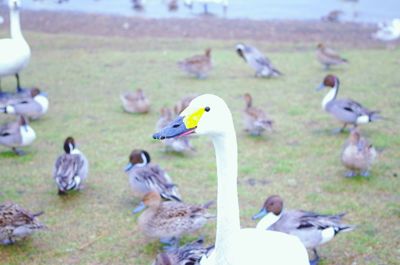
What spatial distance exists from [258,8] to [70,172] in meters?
16.9

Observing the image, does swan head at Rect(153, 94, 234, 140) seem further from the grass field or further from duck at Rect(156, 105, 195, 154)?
duck at Rect(156, 105, 195, 154)

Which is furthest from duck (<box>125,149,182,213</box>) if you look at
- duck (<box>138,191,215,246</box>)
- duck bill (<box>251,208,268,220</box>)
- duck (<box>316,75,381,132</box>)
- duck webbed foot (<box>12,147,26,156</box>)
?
duck (<box>316,75,381,132</box>)

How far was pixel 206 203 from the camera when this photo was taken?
6.45 metres

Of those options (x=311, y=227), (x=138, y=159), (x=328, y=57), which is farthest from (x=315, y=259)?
(x=328, y=57)

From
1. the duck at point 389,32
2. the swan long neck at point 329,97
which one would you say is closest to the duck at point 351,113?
the swan long neck at point 329,97

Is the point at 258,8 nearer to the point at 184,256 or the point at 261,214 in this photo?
the point at 261,214

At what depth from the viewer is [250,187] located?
704 cm

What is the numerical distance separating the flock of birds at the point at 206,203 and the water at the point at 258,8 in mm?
10979

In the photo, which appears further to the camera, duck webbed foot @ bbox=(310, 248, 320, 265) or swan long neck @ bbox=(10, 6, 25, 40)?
swan long neck @ bbox=(10, 6, 25, 40)

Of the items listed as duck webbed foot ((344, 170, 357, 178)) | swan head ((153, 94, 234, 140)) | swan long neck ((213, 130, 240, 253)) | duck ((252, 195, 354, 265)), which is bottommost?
duck webbed foot ((344, 170, 357, 178))

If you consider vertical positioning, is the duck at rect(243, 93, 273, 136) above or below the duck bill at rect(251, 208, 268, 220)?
above

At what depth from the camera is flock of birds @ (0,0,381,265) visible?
12.2 ft

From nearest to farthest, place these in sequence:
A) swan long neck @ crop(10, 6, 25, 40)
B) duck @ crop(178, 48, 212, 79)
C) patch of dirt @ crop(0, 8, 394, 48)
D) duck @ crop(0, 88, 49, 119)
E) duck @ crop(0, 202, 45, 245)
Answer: duck @ crop(0, 202, 45, 245) → duck @ crop(0, 88, 49, 119) → swan long neck @ crop(10, 6, 25, 40) → duck @ crop(178, 48, 212, 79) → patch of dirt @ crop(0, 8, 394, 48)

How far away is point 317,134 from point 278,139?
0.63 metres
